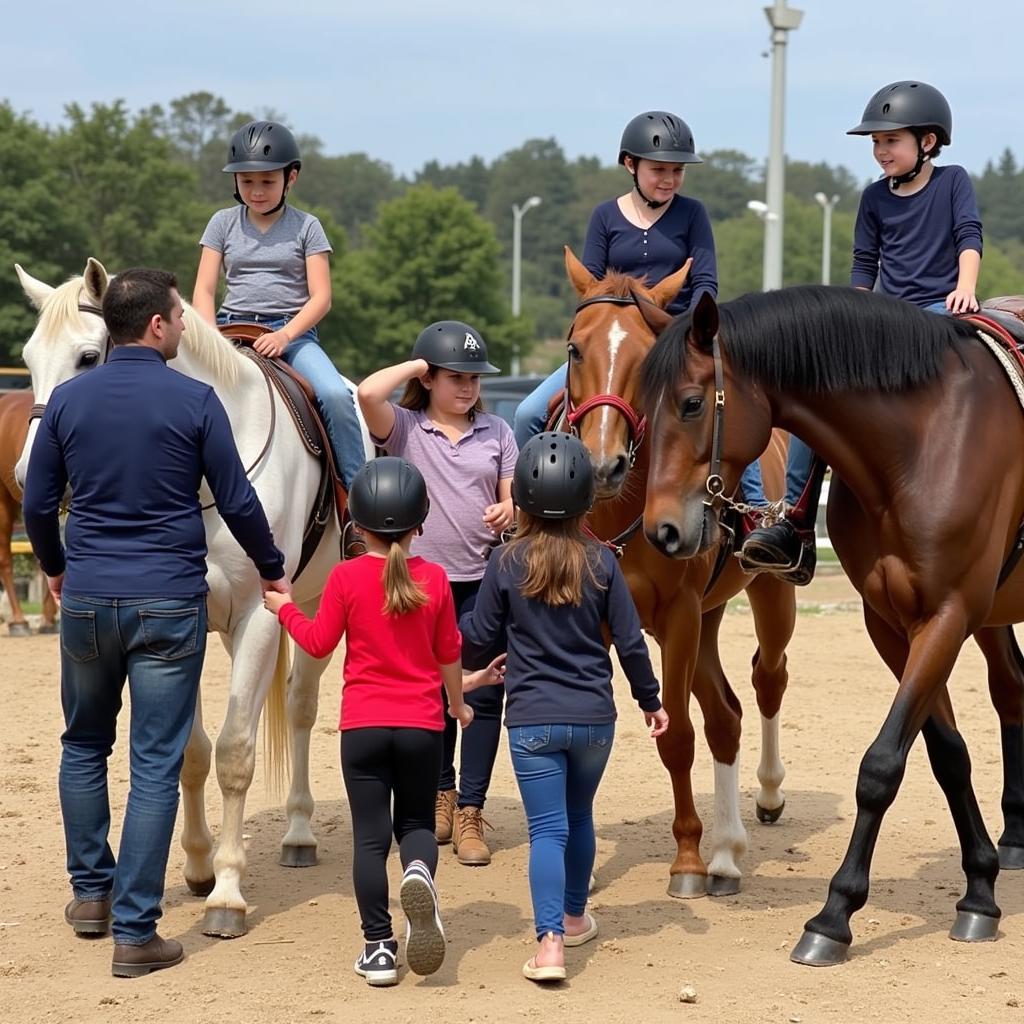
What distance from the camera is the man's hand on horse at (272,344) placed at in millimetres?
6699

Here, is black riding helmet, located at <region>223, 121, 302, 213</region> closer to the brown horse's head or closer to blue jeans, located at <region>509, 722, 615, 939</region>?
the brown horse's head

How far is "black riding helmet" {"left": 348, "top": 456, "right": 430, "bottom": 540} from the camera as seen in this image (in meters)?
4.99

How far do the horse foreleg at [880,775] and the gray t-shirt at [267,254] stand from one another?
3.25 m

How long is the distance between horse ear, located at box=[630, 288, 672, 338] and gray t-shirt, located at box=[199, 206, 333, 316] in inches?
68.6

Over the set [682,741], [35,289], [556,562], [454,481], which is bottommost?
[682,741]

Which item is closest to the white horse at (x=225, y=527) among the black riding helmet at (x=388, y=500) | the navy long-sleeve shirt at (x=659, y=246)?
the black riding helmet at (x=388, y=500)

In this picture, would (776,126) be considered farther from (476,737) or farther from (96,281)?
(96,281)

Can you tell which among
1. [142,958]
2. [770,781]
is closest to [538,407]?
[770,781]

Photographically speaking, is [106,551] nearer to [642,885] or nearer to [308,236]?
[308,236]

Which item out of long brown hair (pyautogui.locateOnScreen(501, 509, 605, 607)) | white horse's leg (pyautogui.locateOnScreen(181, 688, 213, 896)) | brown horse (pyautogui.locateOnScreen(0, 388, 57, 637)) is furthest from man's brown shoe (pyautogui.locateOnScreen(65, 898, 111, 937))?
brown horse (pyautogui.locateOnScreen(0, 388, 57, 637))

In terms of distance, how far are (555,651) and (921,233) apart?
104 inches

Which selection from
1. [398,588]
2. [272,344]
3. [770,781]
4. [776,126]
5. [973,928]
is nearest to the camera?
[398,588]

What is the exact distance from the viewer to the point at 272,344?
6.71 m

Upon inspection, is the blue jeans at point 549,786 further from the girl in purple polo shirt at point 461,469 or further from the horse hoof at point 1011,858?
the horse hoof at point 1011,858
